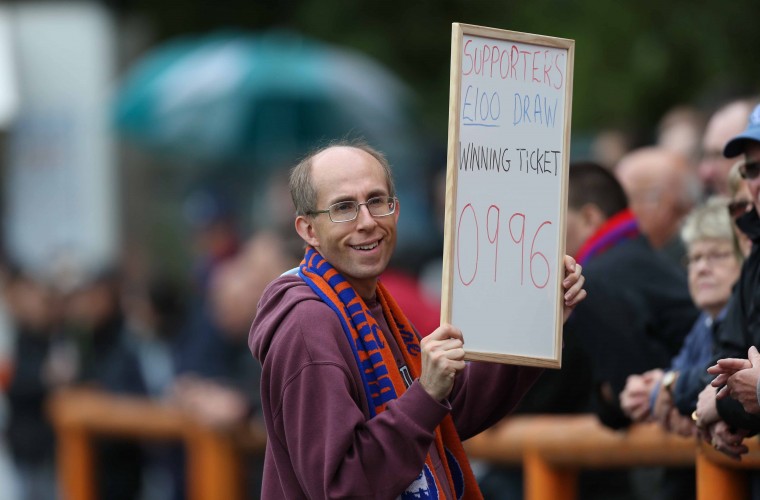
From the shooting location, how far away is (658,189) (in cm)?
713

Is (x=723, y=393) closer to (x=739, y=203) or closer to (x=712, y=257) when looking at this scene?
(x=739, y=203)

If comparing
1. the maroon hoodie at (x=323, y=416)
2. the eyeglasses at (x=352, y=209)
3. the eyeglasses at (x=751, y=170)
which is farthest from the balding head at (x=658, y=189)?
the maroon hoodie at (x=323, y=416)

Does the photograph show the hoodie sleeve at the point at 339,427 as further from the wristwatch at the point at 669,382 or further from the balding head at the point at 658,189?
the balding head at the point at 658,189

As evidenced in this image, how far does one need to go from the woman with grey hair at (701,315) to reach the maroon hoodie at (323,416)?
4.20 ft

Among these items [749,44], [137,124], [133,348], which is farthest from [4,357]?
[749,44]

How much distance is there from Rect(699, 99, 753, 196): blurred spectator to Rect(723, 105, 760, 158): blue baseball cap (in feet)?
5.35

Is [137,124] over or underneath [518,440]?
over

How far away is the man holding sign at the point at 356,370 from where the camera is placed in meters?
4.11

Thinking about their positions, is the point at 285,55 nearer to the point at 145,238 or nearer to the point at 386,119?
the point at 386,119

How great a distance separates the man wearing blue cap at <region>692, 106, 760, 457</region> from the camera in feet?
15.0

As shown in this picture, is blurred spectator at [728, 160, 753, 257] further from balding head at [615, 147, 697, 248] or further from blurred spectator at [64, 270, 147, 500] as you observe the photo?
blurred spectator at [64, 270, 147, 500]

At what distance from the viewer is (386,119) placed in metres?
13.8

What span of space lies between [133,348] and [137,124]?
3779 mm

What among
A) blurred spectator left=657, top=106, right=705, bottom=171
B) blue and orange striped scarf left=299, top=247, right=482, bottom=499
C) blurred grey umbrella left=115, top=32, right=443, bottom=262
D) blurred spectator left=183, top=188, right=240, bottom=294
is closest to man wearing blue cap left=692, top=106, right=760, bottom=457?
blue and orange striped scarf left=299, top=247, right=482, bottom=499
